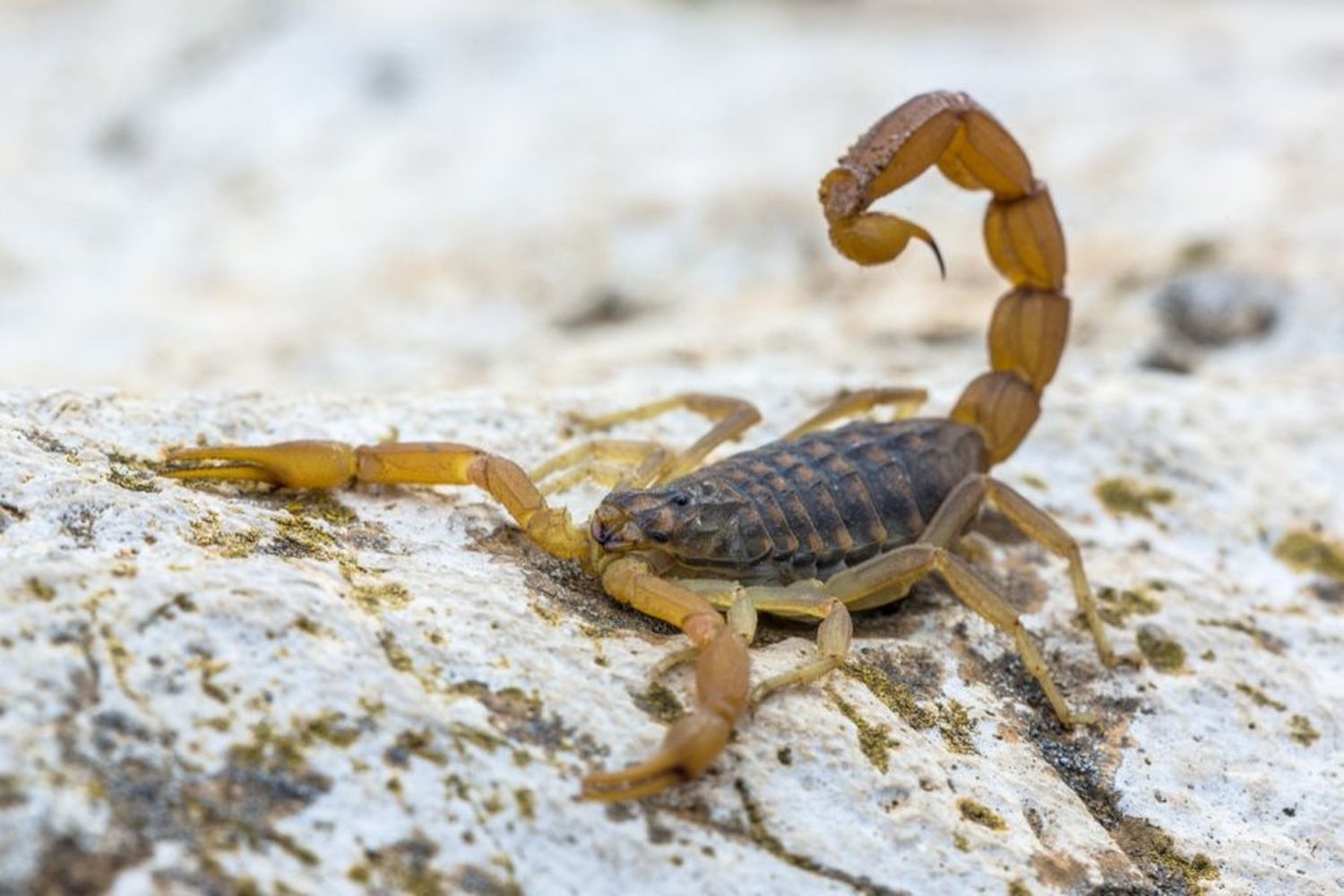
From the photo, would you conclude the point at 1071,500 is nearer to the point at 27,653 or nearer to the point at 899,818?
the point at 899,818

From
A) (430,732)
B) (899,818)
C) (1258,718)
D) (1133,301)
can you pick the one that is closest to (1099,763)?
(1258,718)

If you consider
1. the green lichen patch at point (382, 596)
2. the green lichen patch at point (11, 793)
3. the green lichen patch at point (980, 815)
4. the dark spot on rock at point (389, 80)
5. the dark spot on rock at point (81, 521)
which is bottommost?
the green lichen patch at point (980, 815)

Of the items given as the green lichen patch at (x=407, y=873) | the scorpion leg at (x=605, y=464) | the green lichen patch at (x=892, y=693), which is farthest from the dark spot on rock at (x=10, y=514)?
the green lichen patch at (x=892, y=693)

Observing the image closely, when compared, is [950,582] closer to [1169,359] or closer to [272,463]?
[272,463]

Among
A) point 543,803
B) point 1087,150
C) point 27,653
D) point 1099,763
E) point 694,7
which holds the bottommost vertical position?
point 1099,763

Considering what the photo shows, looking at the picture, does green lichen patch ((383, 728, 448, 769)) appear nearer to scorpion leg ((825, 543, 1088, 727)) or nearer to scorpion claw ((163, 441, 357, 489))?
scorpion claw ((163, 441, 357, 489))

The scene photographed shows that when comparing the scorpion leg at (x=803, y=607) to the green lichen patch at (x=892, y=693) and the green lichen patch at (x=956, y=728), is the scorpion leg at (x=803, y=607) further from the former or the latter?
the green lichen patch at (x=956, y=728)

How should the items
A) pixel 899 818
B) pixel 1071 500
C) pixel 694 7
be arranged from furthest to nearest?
1. pixel 694 7
2. pixel 1071 500
3. pixel 899 818
